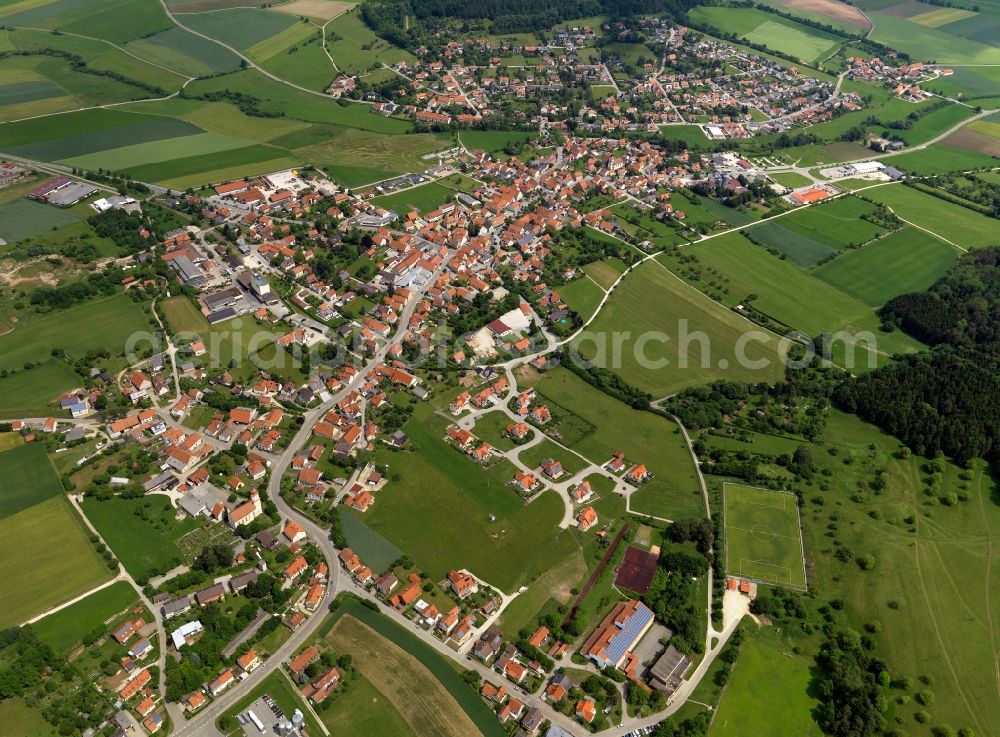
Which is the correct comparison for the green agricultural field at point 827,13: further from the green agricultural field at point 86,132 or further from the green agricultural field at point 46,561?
the green agricultural field at point 46,561

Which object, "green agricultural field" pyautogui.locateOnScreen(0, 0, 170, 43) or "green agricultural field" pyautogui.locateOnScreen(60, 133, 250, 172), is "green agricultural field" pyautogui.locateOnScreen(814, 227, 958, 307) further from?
"green agricultural field" pyautogui.locateOnScreen(0, 0, 170, 43)

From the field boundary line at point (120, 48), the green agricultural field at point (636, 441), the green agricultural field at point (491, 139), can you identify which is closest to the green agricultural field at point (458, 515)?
the green agricultural field at point (636, 441)

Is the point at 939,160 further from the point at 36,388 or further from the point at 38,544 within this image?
the point at 38,544

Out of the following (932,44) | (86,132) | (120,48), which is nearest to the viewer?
(86,132)

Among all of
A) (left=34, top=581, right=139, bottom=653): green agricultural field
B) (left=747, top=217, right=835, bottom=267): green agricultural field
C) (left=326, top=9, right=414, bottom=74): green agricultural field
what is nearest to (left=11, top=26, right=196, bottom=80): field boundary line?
(left=326, top=9, right=414, bottom=74): green agricultural field

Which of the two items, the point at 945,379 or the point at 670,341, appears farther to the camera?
the point at 670,341

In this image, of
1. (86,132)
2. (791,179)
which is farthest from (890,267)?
(86,132)
